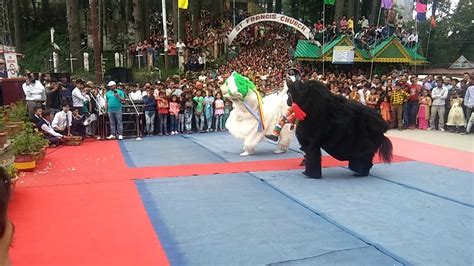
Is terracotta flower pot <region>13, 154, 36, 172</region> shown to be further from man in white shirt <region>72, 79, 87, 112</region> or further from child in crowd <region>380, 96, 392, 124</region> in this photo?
child in crowd <region>380, 96, 392, 124</region>

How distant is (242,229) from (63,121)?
7.09 meters

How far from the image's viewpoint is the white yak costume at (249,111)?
26.5ft

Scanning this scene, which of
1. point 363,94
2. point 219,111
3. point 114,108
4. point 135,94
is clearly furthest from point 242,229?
point 363,94

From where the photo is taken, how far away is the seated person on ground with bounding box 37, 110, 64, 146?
9398mm

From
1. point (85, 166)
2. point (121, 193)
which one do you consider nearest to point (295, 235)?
point (121, 193)

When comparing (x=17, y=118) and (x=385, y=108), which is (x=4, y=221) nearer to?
(x=17, y=118)

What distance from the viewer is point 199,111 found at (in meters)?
11.9

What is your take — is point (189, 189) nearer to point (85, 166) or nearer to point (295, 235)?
point (295, 235)

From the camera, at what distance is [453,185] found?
6160 millimetres

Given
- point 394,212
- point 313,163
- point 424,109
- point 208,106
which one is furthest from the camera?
point 424,109

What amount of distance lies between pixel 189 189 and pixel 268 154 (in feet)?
9.60

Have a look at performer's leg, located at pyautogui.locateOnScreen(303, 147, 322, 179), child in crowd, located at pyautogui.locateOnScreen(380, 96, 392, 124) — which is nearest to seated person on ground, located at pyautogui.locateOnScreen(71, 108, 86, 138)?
performer's leg, located at pyautogui.locateOnScreen(303, 147, 322, 179)

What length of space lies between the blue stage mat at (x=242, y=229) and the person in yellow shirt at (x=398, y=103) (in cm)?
765

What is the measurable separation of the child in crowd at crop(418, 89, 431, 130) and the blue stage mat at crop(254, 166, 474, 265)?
5.78m
